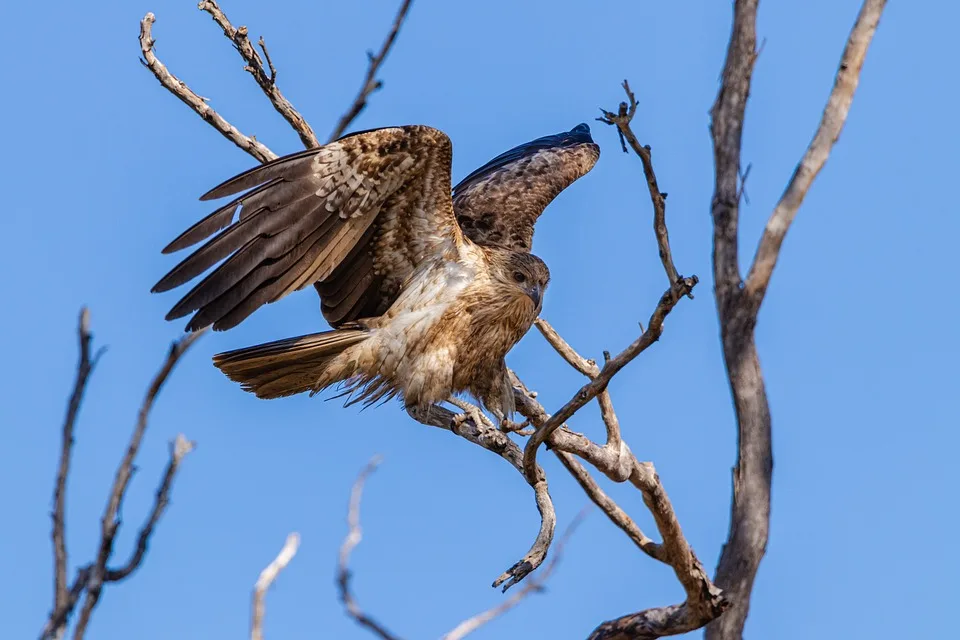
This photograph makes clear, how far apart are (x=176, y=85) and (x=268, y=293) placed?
1.62 meters

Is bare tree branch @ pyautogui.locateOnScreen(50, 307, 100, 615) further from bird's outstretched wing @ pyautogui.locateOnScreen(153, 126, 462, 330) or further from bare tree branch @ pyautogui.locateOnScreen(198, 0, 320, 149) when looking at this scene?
bare tree branch @ pyautogui.locateOnScreen(198, 0, 320, 149)

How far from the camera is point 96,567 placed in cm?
204

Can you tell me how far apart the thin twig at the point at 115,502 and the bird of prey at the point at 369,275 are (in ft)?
9.92

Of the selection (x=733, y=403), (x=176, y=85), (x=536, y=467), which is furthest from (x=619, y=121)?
(x=176, y=85)

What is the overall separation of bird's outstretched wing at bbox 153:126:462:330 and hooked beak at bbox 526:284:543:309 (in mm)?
494

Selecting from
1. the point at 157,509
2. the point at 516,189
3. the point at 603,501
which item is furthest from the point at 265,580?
the point at 516,189

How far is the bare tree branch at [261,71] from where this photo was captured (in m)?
6.02

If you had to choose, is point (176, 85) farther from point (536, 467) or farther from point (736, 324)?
point (736, 324)

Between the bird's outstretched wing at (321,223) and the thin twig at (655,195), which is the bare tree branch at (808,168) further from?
the bird's outstretched wing at (321,223)

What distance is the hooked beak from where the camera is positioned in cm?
610

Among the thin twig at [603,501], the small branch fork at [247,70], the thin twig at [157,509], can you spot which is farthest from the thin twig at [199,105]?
the thin twig at [157,509]

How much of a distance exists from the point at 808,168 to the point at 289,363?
10.3 ft

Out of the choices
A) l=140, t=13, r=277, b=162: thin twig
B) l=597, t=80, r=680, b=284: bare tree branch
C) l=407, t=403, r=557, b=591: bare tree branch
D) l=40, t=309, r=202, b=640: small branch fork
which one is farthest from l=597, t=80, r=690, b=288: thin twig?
l=140, t=13, r=277, b=162: thin twig

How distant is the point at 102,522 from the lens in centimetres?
209
